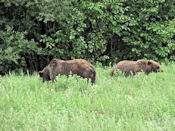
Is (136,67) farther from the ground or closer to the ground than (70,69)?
closer to the ground

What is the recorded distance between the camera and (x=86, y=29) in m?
18.2

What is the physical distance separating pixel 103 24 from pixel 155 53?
4.07m

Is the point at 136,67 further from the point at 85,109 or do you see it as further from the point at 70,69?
the point at 85,109

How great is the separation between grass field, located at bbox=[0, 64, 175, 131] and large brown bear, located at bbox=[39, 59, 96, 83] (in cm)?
105

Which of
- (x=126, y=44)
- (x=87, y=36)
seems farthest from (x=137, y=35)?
(x=87, y=36)

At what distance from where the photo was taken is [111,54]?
18.8 meters

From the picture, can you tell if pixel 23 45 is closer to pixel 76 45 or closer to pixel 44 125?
pixel 76 45

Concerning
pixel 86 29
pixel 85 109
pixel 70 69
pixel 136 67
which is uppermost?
pixel 85 109

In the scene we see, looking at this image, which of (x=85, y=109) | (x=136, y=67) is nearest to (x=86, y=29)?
(x=136, y=67)

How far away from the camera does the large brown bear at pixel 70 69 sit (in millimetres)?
8180

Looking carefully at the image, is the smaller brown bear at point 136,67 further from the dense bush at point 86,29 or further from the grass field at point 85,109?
the dense bush at point 86,29

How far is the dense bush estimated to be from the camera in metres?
15.7

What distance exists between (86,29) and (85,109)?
1333cm

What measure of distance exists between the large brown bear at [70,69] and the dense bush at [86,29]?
6736 millimetres
